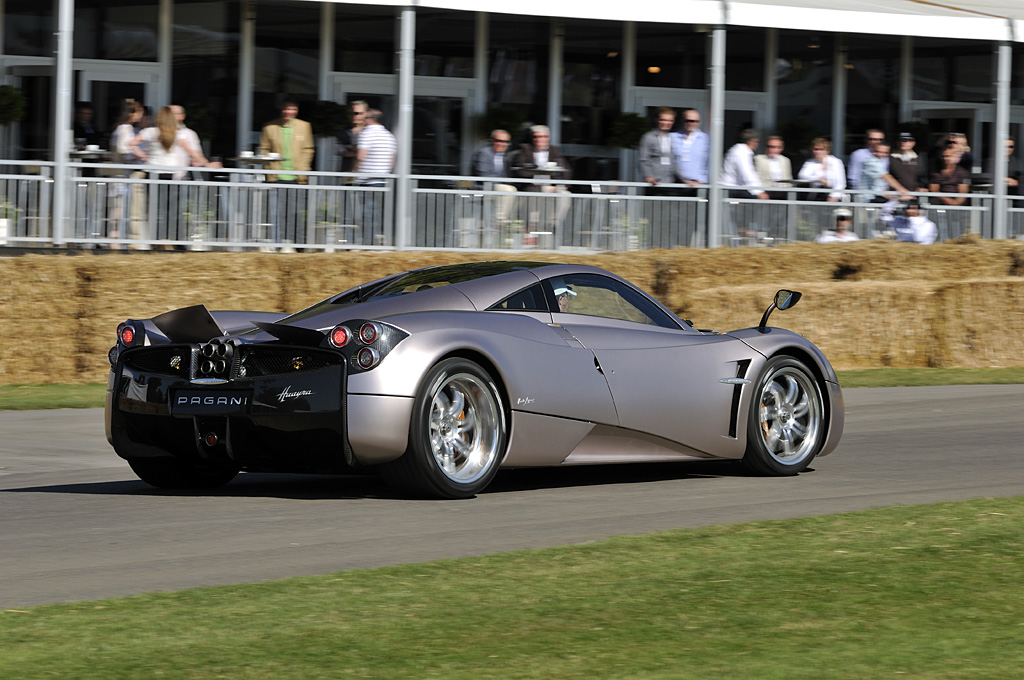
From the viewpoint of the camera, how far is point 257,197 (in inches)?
747

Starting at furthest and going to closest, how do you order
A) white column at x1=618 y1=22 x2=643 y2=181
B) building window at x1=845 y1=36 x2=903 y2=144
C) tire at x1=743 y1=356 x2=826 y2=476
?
building window at x1=845 y1=36 x2=903 y2=144 → white column at x1=618 y1=22 x2=643 y2=181 → tire at x1=743 y1=356 x2=826 y2=476

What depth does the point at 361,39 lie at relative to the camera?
23.9 metres

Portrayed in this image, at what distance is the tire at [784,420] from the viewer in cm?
914

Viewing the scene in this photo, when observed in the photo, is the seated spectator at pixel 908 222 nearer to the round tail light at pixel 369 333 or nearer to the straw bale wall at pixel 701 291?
the straw bale wall at pixel 701 291

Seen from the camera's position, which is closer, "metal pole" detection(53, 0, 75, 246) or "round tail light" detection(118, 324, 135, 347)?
"round tail light" detection(118, 324, 135, 347)

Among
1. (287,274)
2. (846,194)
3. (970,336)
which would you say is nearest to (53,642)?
(287,274)

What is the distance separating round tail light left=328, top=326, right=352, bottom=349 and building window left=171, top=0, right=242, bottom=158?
16.1m

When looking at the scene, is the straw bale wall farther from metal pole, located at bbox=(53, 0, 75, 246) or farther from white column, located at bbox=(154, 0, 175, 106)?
white column, located at bbox=(154, 0, 175, 106)

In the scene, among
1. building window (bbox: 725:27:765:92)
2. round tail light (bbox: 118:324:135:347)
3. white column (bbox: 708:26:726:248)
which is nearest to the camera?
round tail light (bbox: 118:324:135:347)

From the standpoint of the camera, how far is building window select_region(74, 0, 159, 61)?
22688 millimetres

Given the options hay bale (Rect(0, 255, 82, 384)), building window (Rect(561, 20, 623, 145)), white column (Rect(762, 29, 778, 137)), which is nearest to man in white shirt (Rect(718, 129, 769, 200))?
building window (Rect(561, 20, 623, 145))

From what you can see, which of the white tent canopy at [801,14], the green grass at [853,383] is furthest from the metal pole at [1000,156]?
the green grass at [853,383]

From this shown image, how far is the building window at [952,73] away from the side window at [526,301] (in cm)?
1978

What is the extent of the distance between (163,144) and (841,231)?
28.9 ft
